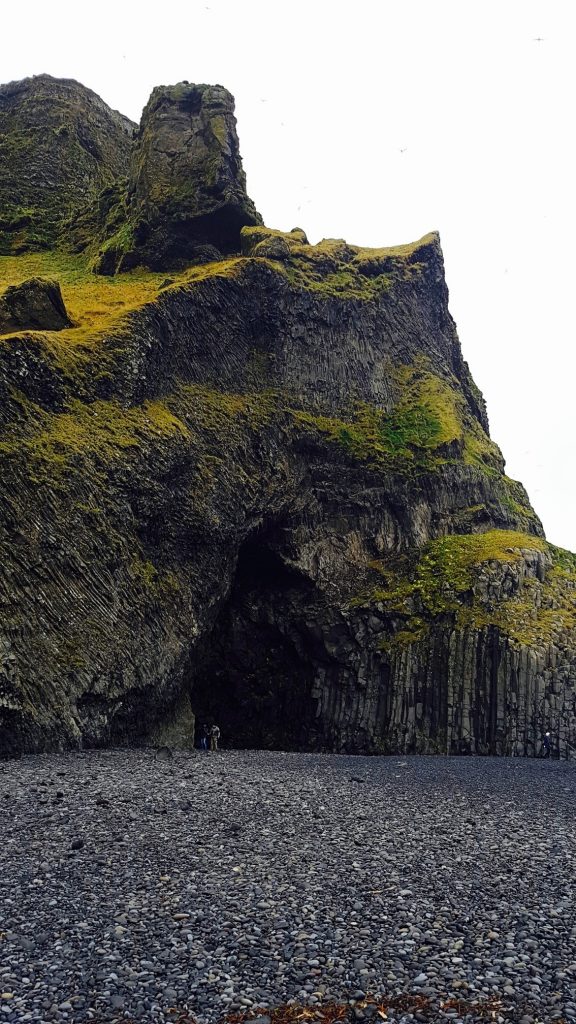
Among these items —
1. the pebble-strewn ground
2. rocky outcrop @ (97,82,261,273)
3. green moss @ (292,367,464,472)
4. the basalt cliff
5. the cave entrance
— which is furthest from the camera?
rocky outcrop @ (97,82,261,273)

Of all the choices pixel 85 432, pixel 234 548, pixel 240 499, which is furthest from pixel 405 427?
pixel 85 432

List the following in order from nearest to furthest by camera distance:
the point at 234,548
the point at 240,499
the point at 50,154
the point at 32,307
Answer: the point at 32,307
the point at 234,548
the point at 240,499
the point at 50,154

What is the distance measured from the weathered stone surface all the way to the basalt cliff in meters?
0.12

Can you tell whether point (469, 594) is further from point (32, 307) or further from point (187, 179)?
point (187, 179)

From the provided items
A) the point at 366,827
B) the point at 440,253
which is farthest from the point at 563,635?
the point at 440,253

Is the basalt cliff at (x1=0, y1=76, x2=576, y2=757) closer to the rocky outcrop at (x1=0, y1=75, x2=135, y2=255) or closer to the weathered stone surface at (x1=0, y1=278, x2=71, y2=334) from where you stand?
the weathered stone surface at (x1=0, y1=278, x2=71, y2=334)

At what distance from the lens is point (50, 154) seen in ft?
219

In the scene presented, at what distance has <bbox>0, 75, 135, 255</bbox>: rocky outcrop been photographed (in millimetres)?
60188

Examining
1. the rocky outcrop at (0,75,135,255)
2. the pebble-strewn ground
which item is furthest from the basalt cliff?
the pebble-strewn ground

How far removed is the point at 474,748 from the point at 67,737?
66.1ft

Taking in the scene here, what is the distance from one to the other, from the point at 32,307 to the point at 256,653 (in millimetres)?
23616

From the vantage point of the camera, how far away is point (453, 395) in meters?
55.4

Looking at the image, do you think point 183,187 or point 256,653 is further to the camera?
point 183,187

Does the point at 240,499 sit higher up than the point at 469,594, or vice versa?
the point at 240,499
